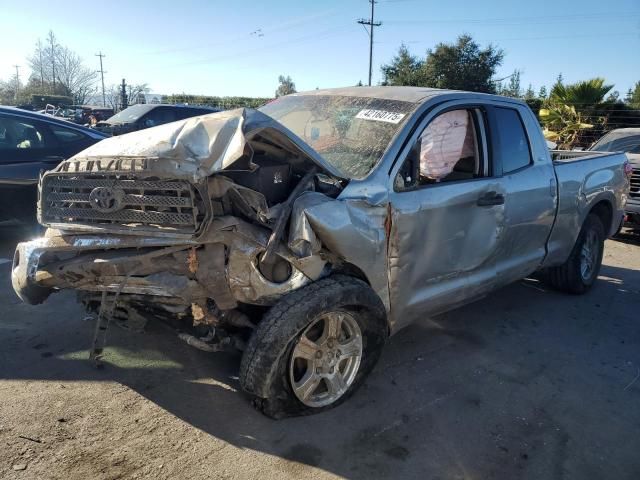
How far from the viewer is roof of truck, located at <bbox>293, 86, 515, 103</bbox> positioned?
3805 millimetres

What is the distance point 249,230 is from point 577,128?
16.2 metres

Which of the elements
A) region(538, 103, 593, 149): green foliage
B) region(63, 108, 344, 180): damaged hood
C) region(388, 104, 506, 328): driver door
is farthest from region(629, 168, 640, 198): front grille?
region(538, 103, 593, 149): green foliage

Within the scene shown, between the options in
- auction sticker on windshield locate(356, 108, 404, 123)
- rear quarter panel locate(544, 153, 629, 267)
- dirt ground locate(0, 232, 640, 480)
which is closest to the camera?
dirt ground locate(0, 232, 640, 480)

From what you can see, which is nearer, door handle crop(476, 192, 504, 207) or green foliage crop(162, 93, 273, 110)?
door handle crop(476, 192, 504, 207)

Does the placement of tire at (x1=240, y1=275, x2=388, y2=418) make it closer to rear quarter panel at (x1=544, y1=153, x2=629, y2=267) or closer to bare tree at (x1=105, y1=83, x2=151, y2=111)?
rear quarter panel at (x1=544, y1=153, x2=629, y2=267)

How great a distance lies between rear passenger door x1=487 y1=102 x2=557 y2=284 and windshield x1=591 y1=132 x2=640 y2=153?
585 cm

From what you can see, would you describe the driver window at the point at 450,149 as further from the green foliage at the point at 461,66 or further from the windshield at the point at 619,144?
the green foliage at the point at 461,66

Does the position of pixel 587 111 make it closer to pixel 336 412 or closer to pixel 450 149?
pixel 450 149

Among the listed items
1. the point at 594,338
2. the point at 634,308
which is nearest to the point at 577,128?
the point at 634,308

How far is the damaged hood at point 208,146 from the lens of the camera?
9.11 feet

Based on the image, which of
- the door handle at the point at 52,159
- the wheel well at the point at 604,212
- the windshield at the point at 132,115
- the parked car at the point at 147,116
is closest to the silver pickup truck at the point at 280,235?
the wheel well at the point at 604,212

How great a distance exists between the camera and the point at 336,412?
10.4 feet

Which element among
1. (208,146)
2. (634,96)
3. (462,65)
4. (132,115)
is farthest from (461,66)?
(208,146)

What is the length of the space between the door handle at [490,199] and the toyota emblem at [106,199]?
2413mm
